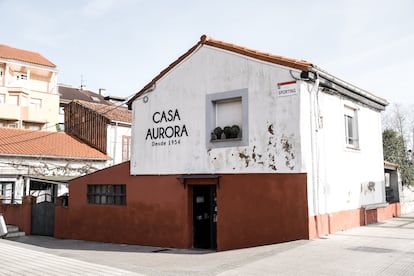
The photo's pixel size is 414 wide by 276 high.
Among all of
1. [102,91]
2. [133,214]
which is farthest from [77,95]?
[133,214]

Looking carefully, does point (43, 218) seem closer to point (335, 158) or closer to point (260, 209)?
point (260, 209)

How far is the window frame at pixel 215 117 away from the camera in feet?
38.8

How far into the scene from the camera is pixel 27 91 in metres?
39.4

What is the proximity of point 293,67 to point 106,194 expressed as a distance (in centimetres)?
906

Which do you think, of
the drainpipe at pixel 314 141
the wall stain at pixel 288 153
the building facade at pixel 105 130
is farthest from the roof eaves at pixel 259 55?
the building facade at pixel 105 130

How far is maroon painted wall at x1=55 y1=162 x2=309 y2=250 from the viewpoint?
10602 mm

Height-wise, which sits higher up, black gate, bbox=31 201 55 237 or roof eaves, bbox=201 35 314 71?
roof eaves, bbox=201 35 314 71

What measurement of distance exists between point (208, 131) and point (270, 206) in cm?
328

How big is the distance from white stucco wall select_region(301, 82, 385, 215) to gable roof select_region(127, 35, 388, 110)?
1.03ft

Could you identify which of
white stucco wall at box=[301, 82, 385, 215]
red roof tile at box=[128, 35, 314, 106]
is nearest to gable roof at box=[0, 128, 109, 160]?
red roof tile at box=[128, 35, 314, 106]

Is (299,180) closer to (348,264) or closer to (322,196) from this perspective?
(322,196)

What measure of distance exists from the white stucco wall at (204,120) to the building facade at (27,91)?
27.5 metres

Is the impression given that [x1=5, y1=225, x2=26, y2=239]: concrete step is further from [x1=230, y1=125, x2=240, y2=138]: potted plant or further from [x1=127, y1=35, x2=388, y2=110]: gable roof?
[x1=230, y1=125, x2=240, y2=138]: potted plant

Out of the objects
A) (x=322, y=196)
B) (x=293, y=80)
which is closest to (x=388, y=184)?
(x=322, y=196)
